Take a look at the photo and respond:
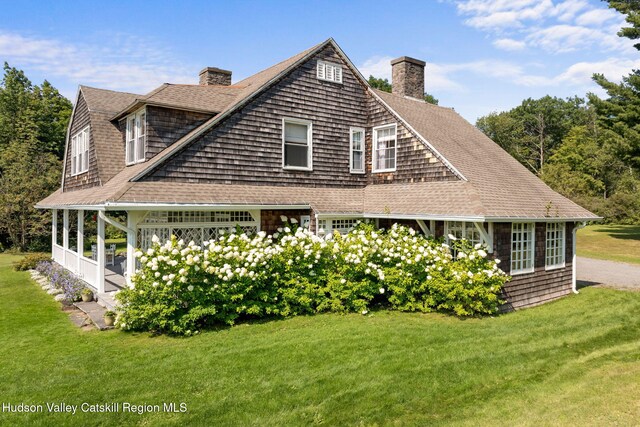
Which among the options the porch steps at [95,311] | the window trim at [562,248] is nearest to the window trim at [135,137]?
the porch steps at [95,311]

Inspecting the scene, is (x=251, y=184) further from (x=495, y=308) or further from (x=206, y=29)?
(x=495, y=308)

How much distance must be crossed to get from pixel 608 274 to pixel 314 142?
14002 mm

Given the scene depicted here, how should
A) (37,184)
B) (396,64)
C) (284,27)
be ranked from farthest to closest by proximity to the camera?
(37,184) → (396,64) → (284,27)

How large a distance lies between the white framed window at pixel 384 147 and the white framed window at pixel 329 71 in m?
2.33

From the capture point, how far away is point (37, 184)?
1019 inches

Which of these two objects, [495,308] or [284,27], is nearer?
[495,308]

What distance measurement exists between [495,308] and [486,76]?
15.2 metres

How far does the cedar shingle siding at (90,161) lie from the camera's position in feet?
48.3

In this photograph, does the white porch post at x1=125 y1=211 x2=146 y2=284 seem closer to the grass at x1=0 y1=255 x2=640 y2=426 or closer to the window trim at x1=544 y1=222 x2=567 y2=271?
the grass at x1=0 y1=255 x2=640 y2=426

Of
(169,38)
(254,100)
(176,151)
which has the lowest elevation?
(176,151)

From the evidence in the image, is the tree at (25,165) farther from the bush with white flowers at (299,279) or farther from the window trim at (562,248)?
the window trim at (562,248)

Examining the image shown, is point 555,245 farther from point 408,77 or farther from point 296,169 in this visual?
point 408,77

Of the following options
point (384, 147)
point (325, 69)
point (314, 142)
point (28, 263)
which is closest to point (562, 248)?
point (384, 147)

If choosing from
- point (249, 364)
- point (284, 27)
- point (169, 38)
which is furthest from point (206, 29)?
point (249, 364)
